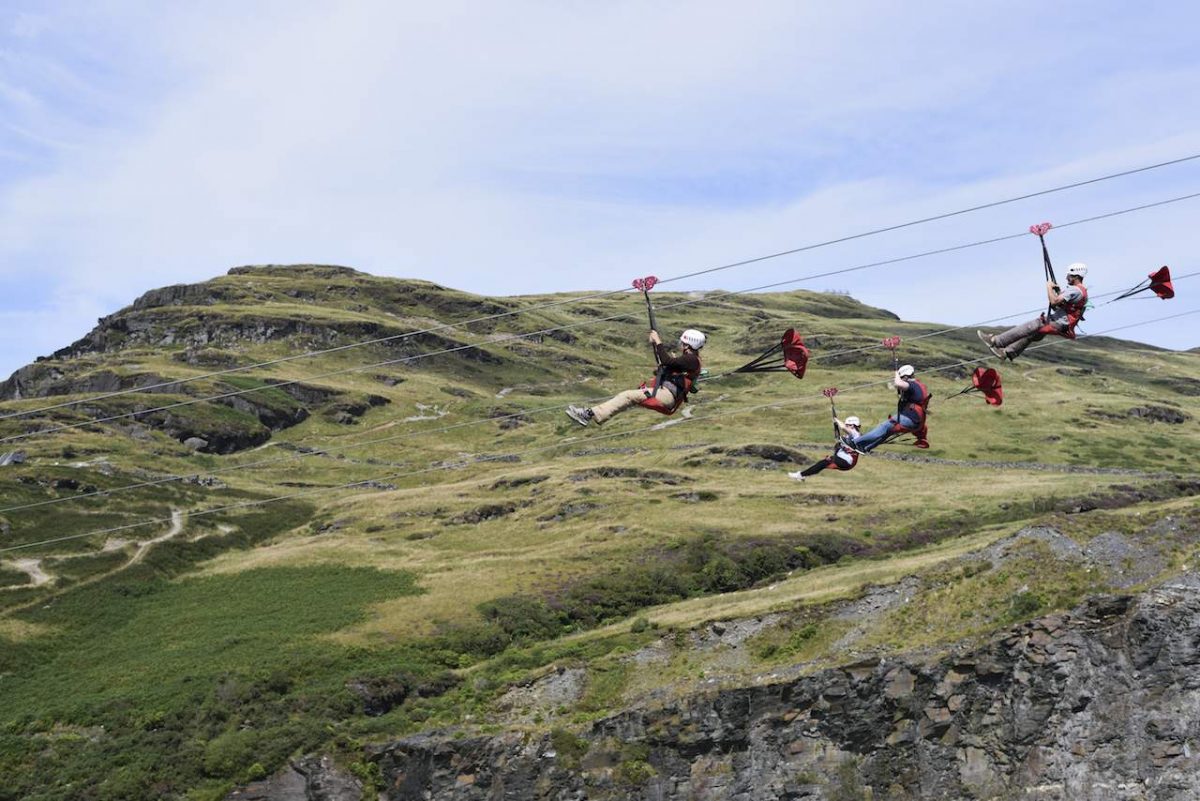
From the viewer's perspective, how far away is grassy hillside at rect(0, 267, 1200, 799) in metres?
59.8

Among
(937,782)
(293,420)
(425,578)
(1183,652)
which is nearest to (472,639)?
(425,578)

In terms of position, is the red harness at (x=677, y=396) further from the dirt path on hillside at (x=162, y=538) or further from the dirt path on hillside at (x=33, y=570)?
the dirt path on hillside at (x=162, y=538)

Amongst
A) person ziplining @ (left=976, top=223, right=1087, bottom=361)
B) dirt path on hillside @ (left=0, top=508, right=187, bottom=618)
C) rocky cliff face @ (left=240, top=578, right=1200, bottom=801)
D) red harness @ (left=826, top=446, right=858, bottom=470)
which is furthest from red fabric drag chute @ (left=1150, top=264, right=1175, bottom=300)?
dirt path on hillside @ (left=0, top=508, right=187, bottom=618)

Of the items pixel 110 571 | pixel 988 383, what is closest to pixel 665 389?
pixel 988 383

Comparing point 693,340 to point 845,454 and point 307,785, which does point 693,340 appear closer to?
point 845,454

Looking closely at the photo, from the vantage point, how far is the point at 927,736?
51.4 m

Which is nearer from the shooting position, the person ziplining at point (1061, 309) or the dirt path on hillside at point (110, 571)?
the person ziplining at point (1061, 309)

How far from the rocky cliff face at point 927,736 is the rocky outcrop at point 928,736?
0.19 feet

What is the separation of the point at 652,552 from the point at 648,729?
3864 cm

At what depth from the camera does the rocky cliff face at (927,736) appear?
159ft

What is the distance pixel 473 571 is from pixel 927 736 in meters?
49.6

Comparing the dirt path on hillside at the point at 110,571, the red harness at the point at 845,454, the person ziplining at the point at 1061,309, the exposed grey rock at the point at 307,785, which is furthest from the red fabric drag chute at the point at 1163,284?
the dirt path on hillside at the point at 110,571

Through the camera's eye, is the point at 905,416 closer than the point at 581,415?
No

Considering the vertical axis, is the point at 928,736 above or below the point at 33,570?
below
